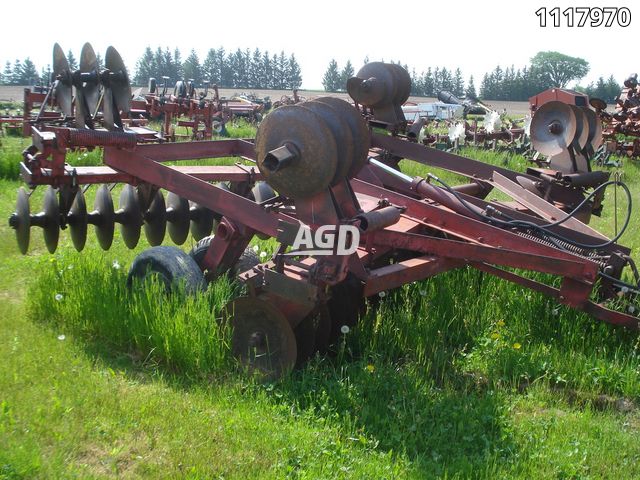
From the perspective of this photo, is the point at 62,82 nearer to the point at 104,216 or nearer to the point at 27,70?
the point at 104,216

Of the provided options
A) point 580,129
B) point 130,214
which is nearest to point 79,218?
point 130,214

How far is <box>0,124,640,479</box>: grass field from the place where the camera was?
10.5 ft

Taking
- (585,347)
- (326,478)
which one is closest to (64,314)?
(326,478)

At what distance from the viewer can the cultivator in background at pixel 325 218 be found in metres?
3.80

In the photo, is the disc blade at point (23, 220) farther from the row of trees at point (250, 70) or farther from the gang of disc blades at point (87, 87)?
the row of trees at point (250, 70)

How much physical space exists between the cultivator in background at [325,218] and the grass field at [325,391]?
271mm

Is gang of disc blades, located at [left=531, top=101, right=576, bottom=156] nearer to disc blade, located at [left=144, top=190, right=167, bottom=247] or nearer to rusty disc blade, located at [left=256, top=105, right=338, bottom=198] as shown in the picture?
rusty disc blade, located at [left=256, top=105, right=338, bottom=198]

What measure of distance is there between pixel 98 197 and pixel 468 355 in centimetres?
333

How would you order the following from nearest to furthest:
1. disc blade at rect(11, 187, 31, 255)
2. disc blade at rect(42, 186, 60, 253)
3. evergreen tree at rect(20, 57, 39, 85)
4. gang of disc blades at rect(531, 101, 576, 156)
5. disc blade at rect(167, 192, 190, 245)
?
disc blade at rect(11, 187, 31, 255)
disc blade at rect(42, 186, 60, 253)
gang of disc blades at rect(531, 101, 576, 156)
disc blade at rect(167, 192, 190, 245)
evergreen tree at rect(20, 57, 39, 85)

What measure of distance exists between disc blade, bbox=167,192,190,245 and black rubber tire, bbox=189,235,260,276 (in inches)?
23.9

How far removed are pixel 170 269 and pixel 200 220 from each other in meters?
1.83

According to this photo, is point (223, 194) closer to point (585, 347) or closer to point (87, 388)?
point (87, 388)

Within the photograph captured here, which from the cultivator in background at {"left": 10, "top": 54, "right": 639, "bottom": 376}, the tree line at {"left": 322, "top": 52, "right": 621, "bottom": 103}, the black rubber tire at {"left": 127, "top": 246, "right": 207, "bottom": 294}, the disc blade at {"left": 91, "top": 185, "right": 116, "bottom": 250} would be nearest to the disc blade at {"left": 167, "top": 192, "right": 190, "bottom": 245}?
the cultivator in background at {"left": 10, "top": 54, "right": 639, "bottom": 376}

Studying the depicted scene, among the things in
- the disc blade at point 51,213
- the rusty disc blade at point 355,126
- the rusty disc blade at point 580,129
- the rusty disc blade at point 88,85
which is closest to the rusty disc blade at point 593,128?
the rusty disc blade at point 580,129
